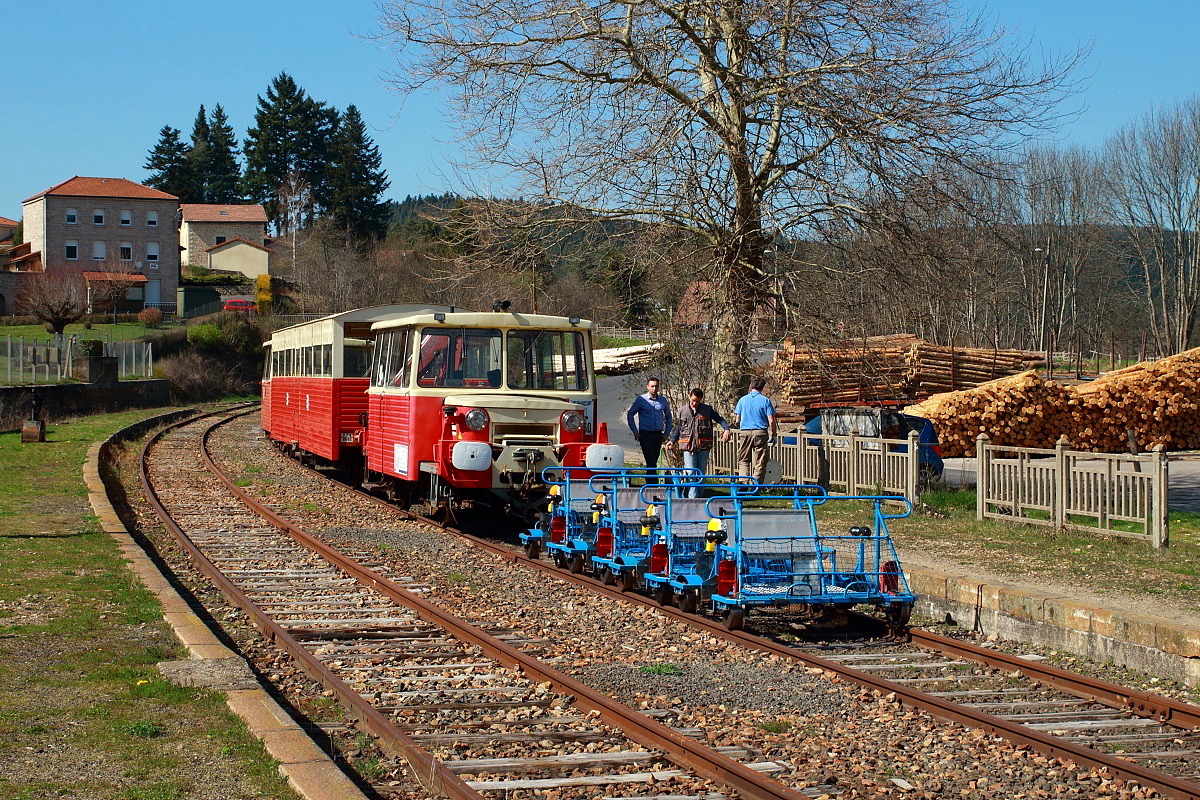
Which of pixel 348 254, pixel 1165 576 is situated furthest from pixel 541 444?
pixel 348 254

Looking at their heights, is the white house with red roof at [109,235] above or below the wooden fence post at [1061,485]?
above

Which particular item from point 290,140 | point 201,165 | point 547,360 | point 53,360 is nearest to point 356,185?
point 290,140

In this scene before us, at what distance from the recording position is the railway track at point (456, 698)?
5.78 meters

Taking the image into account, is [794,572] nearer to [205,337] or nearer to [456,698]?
[456,698]

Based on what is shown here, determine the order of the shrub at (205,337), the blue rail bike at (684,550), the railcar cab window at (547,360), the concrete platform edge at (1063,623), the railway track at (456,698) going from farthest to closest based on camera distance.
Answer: the shrub at (205,337) < the railcar cab window at (547,360) < the blue rail bike at (684,550) < the concrete platform edge at (1063,623) < the railway track at (456,698)

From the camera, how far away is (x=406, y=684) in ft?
25.0

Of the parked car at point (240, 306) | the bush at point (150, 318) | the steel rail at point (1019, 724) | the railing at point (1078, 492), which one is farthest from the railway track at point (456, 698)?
the parked car at point (240, 306)

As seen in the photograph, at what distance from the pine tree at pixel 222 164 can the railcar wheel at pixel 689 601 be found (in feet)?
361

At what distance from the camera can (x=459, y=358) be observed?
1536cm

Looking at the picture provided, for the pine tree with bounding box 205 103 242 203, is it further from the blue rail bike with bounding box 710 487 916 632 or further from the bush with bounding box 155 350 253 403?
the blue rail bike with bounding box 710 487 916 632

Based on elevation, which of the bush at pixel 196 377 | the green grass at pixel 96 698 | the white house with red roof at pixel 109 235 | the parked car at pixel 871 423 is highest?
the white house with red roof at pixel 109 235

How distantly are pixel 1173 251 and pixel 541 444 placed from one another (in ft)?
195

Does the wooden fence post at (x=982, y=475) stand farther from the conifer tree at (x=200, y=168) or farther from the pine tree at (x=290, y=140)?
the conifer tree at (x=200, y=168)

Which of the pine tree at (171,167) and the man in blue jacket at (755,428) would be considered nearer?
the man in blue jacket at (755,428)
